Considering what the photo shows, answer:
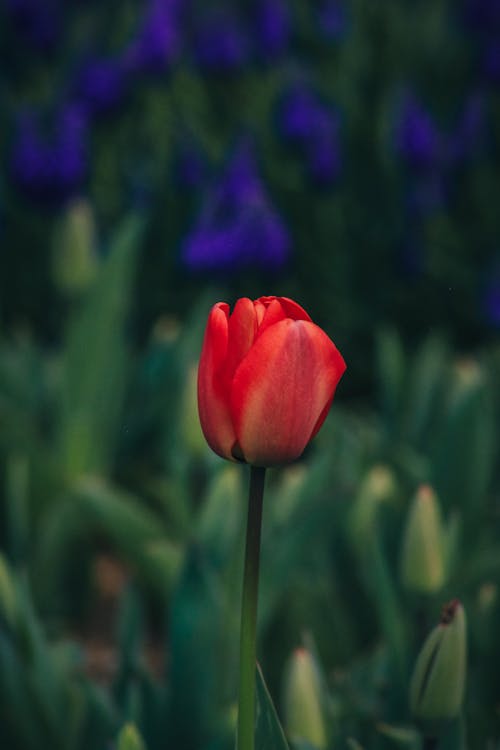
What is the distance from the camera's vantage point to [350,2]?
3398 millimetres

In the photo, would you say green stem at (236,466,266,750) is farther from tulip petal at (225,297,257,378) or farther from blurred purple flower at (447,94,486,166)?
blurred purple flower at (447,94,486,166)

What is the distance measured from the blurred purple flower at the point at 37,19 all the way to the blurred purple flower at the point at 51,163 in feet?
1.32

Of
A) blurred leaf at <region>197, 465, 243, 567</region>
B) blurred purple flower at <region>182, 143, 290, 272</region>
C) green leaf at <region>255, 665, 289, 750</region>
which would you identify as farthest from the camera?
blurred purple flower at <region>182, 143, 290, 272</region>

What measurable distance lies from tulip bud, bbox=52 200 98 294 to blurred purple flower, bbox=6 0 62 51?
2.81 ft

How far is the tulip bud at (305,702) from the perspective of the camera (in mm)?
906

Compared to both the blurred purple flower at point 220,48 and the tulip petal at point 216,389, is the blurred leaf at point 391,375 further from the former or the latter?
the tulip petal at point 216,389

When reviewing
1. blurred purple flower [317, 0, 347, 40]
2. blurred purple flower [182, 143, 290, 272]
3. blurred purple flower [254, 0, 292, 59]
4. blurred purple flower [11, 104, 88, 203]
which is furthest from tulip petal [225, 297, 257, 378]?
blurred purple flower [317, 0, 347, 40]

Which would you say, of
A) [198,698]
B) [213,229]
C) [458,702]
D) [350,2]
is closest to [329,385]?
[458,702]

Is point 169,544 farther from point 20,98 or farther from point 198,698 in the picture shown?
point 20,98

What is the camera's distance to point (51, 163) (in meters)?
2.27

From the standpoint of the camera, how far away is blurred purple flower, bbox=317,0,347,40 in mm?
3074

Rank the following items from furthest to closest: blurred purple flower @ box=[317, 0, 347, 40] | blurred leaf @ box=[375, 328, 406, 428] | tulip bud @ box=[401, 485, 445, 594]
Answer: blurred purple flower @ box=[317, 0, 347, 40] < blurred leaf @ box=[375, 328, 406, 428] < tulip bud @ box=[401, 485, 445, 594]

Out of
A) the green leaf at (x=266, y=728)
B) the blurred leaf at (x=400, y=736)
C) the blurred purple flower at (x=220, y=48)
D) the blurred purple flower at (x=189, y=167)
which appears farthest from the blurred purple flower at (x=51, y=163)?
the green leaf at (x=266, y=728)

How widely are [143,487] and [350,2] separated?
2059mm
